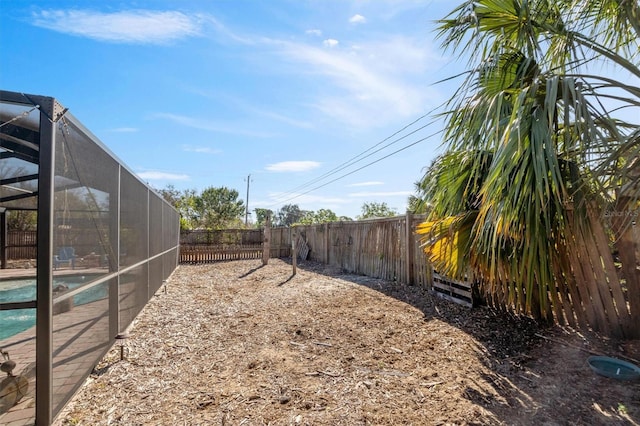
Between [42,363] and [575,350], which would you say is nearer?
[42,363]

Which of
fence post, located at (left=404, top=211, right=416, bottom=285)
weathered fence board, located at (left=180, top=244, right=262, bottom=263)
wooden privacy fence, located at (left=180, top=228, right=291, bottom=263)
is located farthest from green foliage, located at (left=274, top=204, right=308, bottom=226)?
fence post, located at (left=404, top=211, right=416, bottom=285)

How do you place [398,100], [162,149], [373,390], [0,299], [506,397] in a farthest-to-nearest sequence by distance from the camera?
[162,149]
[398,100]
[0,299]
[373,390]
[506,397]

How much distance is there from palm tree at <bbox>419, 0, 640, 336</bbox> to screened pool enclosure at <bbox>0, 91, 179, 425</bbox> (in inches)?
115

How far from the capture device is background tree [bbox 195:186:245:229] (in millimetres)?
26125

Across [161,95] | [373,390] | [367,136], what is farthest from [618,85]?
[367,136]

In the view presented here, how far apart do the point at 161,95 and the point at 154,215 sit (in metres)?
5.07

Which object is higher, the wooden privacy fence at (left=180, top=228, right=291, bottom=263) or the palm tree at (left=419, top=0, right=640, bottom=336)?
the palm tree at (left=419, top=0, right=640, bottom=336)

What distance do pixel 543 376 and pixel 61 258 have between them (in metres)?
3.82

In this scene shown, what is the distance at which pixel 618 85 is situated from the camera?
2381 millimetres

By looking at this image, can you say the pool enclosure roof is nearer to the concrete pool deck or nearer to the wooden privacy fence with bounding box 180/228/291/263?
the concrete pool deck

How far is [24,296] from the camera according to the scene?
4.75 metres

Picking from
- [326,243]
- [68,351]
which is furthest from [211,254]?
[68,351]

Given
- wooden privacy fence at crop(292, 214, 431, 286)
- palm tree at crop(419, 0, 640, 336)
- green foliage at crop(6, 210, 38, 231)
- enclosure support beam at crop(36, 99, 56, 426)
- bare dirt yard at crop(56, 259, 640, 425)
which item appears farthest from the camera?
wooden privacy fence at crop(292, 214, 431, 286)

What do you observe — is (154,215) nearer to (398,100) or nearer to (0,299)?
(0,299)
